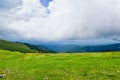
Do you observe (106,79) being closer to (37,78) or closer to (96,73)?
(96,73)

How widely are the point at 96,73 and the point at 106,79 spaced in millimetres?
4707

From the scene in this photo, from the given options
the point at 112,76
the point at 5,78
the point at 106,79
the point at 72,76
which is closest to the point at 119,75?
the point at 112,76

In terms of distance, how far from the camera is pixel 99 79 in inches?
1251

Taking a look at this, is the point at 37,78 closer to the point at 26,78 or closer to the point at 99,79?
the point at 26,78

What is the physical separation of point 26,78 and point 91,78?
27.7 ft

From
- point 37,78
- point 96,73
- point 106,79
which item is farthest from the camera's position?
point 96,73

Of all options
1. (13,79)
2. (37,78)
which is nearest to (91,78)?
(37,78)

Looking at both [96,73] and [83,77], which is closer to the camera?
[83,77]

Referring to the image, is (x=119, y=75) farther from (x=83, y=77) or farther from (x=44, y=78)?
(x=44, y=78)

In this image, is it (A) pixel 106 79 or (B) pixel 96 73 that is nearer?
(A) pixel 106 79

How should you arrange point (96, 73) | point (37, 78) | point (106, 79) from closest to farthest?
point (106, 79) < point (37, 78) < point (96, 73)

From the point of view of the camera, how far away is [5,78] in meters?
34.6

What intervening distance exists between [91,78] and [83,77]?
3.93 ft

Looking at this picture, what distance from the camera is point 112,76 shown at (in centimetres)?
3391
